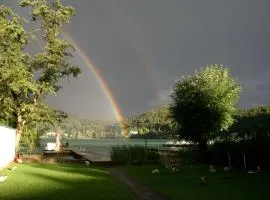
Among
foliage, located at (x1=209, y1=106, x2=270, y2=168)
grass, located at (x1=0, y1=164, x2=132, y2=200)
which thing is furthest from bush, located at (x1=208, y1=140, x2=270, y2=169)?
grass, located at (x1=0, y1=164, x2=132, y2=200)

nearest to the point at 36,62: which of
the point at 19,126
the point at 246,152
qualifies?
the point at 19,126

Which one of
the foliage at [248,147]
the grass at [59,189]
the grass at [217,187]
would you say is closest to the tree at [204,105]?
the foliage at [248,147]

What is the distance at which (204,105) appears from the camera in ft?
131

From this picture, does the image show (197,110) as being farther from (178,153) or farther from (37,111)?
(37,111)

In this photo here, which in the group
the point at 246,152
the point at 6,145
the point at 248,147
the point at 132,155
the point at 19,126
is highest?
the point at 19,126

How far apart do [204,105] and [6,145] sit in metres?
18.6

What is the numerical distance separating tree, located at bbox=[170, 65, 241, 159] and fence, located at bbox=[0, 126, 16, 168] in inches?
620

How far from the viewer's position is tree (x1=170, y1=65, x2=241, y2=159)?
40.2 m

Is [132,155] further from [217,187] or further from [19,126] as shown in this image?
[217,187]

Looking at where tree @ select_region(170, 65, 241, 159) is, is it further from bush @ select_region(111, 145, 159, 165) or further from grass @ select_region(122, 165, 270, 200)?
grass @ select_region(122, 165, 270, 200)

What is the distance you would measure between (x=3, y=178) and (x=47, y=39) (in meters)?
23.6

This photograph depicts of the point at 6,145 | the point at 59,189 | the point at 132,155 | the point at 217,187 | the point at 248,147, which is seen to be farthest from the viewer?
the point at 132,155

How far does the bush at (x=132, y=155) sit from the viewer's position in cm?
3819

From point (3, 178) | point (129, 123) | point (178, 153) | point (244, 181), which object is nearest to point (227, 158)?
point (178, 153)
